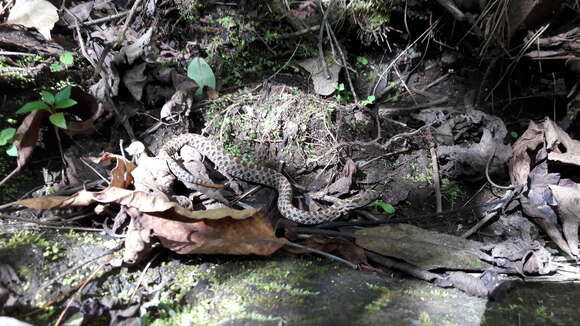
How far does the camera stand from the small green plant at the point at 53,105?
3727 mm

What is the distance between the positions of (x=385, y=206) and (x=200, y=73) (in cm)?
283

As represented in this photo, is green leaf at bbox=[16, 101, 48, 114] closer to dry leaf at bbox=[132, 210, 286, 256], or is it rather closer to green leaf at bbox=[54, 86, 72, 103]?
green leaf at bbox=[54, 86, 72, 103]

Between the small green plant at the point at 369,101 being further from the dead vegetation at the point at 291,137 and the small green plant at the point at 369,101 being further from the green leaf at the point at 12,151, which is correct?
the green leaf at the point at 12,151

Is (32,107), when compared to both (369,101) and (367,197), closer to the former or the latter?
(367,197)

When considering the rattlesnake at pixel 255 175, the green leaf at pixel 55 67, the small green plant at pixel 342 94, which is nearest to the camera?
the rattlesnake at pixel 255 175

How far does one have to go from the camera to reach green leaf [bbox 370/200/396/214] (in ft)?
14.1

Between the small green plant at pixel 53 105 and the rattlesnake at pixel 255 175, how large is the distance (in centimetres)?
101

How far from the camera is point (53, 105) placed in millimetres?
3873

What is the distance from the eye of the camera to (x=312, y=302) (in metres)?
2.80

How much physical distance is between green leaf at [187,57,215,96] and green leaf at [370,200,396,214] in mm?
2518

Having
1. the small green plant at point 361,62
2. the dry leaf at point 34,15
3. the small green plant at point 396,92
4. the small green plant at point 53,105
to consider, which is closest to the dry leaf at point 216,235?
the small green plant at point 53,105

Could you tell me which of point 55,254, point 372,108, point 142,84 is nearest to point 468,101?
point 372,108

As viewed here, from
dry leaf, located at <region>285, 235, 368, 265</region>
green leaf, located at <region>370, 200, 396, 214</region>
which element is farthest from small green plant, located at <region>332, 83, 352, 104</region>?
dry leaf, located at <region>285, 235, 368, 265</region>

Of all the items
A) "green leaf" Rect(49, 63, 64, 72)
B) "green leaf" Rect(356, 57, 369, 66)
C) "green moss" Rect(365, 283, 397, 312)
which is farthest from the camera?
→ "green leaf" Rect(356, 57, 369, 66)
